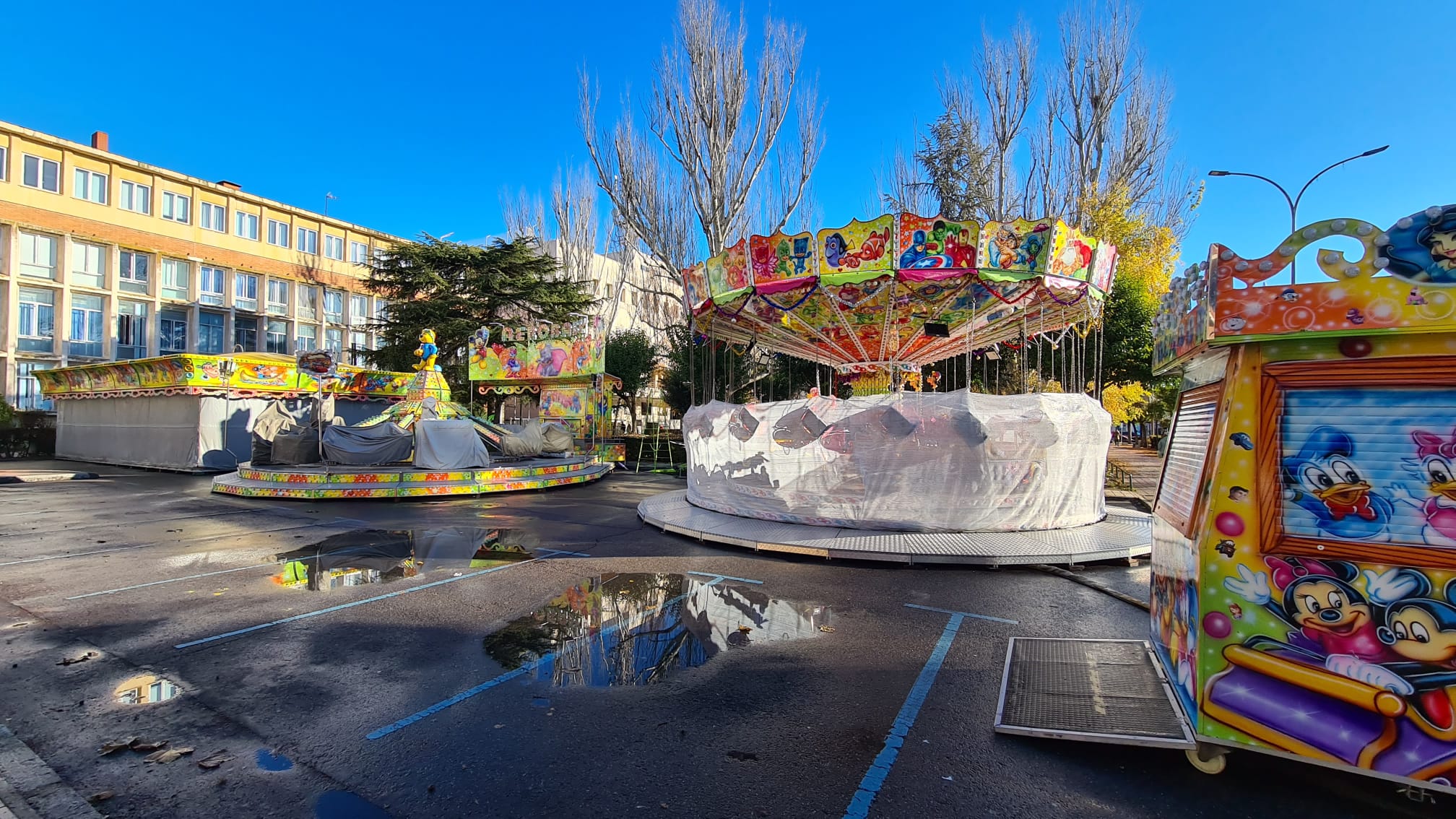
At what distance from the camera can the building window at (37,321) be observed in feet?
107

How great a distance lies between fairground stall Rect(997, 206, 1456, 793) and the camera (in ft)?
9.13

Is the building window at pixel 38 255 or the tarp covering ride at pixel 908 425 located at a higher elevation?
the building window at pixel 38 255

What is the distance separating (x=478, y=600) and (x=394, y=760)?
10.4 ft

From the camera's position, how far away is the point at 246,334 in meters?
42.1

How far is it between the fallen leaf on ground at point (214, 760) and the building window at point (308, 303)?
49.4 meters

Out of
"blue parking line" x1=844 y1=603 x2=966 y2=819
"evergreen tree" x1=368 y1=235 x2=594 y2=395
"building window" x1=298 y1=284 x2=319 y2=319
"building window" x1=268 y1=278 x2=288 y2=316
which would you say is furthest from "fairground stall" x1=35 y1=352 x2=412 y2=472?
"blue parking line" x1=844 y1=603 x2=966 y2=819

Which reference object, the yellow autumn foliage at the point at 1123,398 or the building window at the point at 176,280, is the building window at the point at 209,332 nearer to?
the building window at the point at 176,280

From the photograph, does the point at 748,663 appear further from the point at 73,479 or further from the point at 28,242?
the point at 28,242

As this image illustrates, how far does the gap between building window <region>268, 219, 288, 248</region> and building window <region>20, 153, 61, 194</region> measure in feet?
33.6

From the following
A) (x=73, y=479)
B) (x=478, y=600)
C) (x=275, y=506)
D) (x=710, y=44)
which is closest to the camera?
(x=478, y=600)

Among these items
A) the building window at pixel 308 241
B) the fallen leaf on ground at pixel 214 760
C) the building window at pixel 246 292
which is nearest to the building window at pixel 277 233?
the building window at pixel 308 241

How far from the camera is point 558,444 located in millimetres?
21938

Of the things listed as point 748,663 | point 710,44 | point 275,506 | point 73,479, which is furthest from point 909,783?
point 710,44

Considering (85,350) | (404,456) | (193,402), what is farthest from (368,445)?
(85,350)
